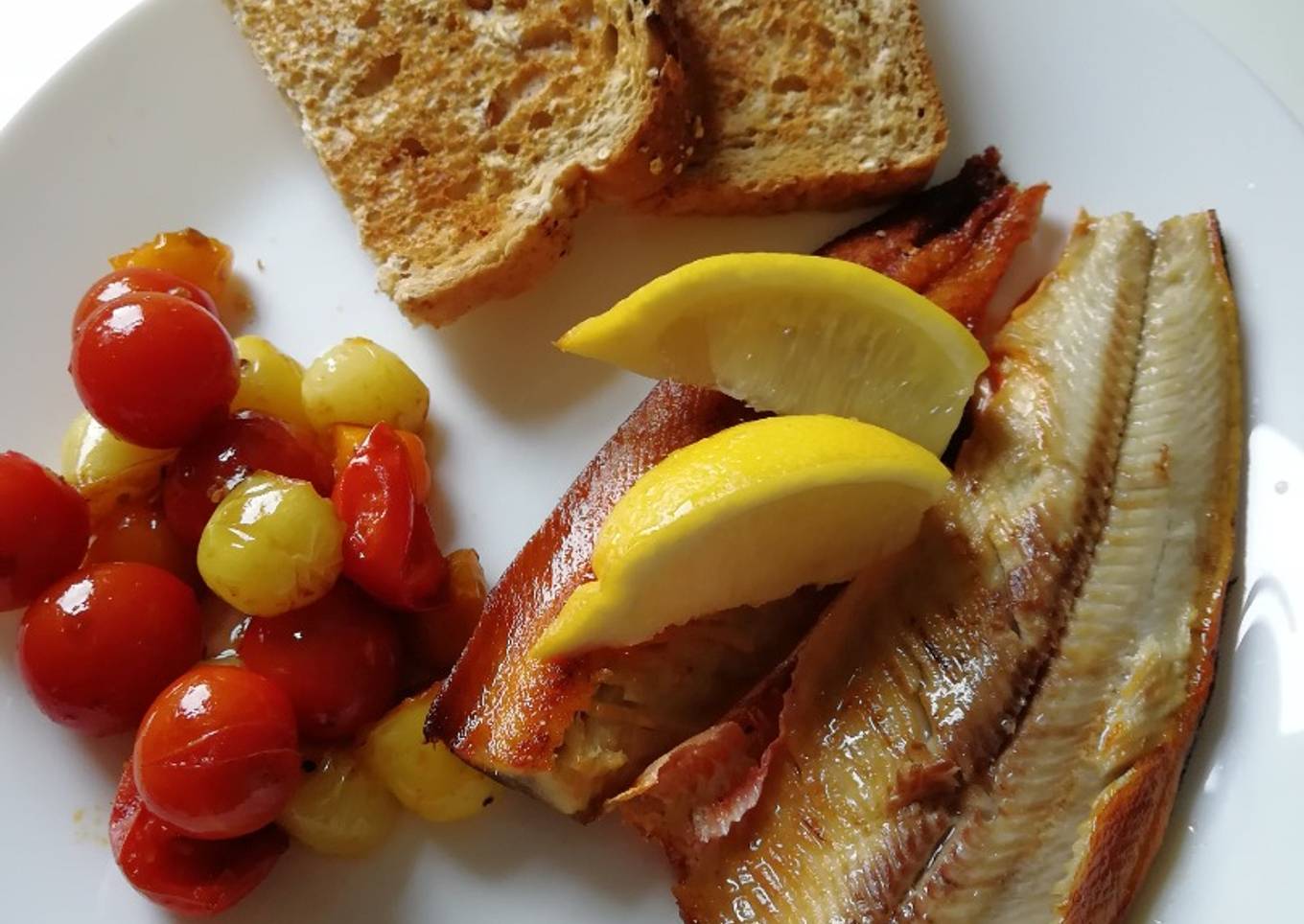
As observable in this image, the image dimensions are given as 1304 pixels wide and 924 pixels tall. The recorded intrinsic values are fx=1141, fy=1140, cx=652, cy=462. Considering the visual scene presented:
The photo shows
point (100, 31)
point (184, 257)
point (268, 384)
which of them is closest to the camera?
point (268, 384)

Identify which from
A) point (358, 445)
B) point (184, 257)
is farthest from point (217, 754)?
point (184, 257)

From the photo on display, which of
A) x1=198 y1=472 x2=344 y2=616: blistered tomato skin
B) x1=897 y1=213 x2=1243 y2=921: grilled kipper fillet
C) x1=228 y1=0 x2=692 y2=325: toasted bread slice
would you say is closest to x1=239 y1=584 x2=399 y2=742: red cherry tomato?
x1=198 y1=472 x2=344 y2=616: blistered tomato skin

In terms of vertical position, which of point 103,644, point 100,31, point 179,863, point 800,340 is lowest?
point 179,863

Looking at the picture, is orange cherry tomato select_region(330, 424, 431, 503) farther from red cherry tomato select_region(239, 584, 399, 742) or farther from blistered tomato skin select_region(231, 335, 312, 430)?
red cherry tomato select_region(239, 584, 399, 742)

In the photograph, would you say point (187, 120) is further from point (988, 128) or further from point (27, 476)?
point (988, 128)

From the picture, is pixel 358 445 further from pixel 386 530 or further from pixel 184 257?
pixel 184 257

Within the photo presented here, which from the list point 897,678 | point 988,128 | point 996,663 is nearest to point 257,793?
point 897,678
